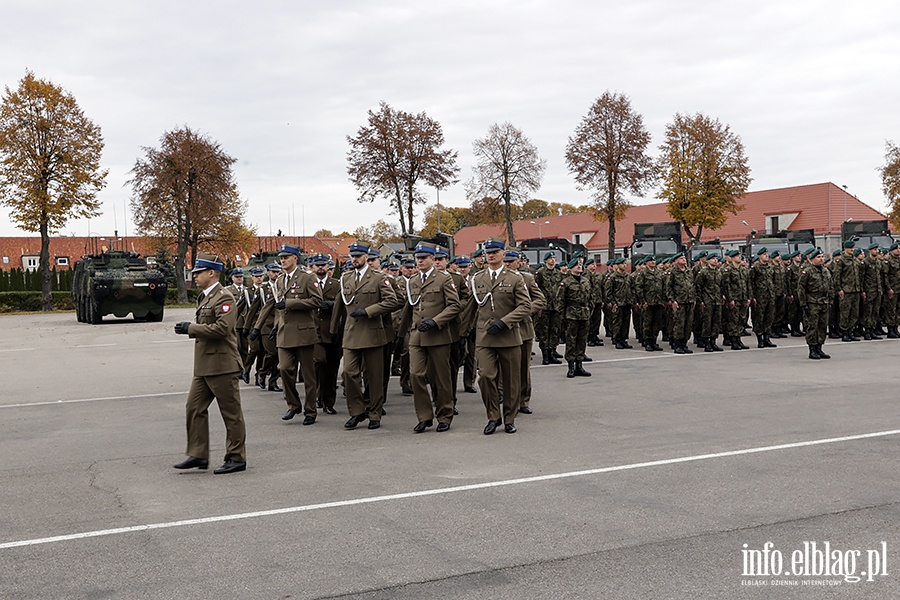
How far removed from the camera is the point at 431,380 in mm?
9438

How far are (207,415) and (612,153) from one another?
4261 centimetres

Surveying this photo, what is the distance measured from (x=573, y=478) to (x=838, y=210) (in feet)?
207

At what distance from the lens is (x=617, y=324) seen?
58.5ft

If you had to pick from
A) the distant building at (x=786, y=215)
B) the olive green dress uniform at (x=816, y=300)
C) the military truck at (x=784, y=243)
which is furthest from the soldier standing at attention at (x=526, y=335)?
the distant building at (x=786, y=215)

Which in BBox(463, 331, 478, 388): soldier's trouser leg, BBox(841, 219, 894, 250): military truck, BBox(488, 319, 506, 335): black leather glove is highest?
BBox(841, 219, 894, 250): military truck

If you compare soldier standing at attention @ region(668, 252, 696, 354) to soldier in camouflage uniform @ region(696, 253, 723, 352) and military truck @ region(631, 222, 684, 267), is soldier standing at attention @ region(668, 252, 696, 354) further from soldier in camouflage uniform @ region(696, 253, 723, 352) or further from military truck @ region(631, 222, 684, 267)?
military truck @ region(631, 222, 684, 267)

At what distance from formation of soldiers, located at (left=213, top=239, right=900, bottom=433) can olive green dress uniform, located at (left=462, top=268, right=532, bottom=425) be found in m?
0.01

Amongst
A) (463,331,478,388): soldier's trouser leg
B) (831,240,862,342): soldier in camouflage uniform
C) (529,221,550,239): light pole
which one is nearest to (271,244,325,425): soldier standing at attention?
(463,331,478,388): soldier's trouser leg

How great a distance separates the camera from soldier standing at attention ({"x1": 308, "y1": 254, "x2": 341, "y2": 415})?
10555 millimetres

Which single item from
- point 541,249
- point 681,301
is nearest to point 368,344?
point 681,301

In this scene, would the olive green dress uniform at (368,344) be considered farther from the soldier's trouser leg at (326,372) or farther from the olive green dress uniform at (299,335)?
the soldier's trouser leg at (326,372)

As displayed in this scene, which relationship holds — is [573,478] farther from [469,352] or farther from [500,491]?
[469,352]

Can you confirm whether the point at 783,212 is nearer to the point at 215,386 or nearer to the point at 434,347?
the point at 434,347

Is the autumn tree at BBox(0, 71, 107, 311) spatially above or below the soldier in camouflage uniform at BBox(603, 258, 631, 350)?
above
